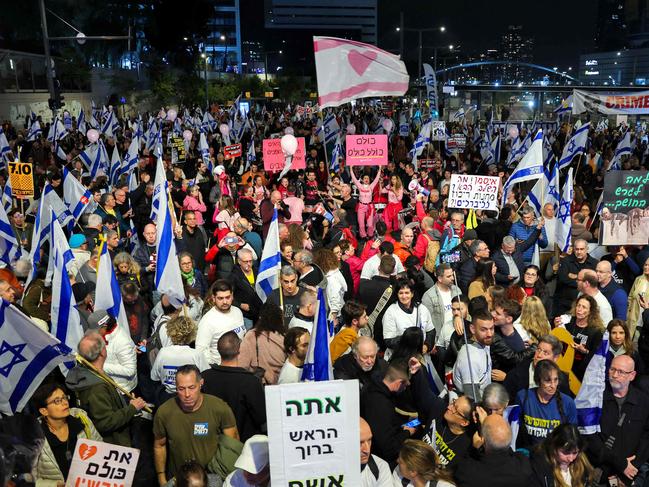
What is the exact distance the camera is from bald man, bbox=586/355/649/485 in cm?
516

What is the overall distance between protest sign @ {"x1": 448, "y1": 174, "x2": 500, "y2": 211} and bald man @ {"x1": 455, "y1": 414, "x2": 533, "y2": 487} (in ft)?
22.1

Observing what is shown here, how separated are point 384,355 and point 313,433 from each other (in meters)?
2.93

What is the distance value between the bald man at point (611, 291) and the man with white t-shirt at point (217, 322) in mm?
4010

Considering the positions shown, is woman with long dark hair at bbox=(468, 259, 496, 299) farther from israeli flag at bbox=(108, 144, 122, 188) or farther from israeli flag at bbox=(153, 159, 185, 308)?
israeli flag at bbox=(108, 144, 122, 188)

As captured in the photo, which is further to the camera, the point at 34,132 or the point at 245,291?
the point at 34,132

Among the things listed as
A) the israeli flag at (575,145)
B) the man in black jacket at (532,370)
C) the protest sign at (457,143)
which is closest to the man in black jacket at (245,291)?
the man in black jacket at (532,370)

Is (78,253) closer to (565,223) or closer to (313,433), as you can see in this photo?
(313,433)

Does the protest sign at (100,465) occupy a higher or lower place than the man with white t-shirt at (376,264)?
lower

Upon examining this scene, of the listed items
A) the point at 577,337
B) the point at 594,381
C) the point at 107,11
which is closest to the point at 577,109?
the point at 577,337

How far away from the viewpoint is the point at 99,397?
5.00 meters

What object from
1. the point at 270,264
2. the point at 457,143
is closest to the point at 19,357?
the point at 270,264

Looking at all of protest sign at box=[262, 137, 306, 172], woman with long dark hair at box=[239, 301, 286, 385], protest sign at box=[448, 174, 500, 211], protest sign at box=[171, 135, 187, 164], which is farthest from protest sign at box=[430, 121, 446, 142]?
woman with long dark hair at box=[239, 301, 286, 385]

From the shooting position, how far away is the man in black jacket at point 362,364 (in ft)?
17.1

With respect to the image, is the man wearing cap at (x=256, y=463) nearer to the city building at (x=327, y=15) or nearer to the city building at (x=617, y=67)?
the city building at (x=617, y=67)
